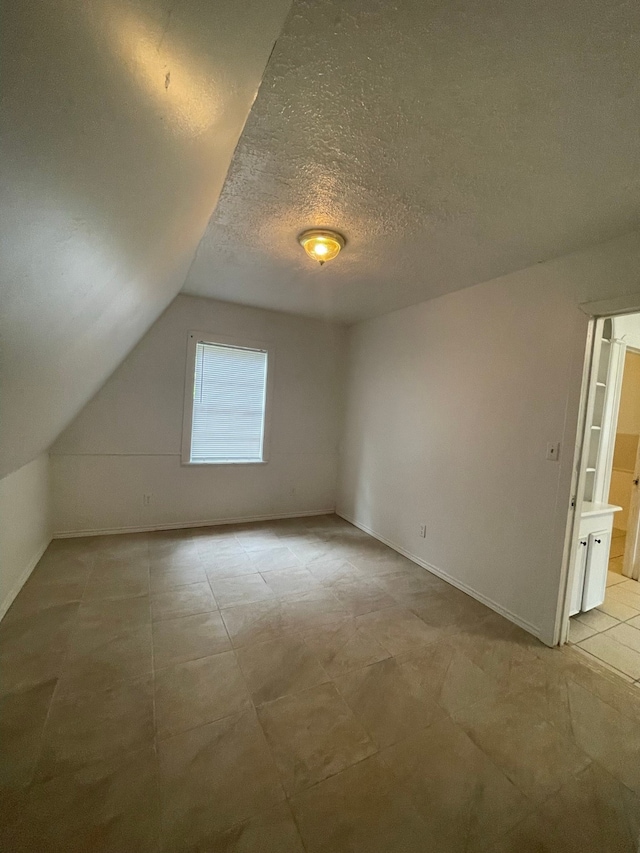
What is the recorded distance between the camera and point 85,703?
5.39 feet

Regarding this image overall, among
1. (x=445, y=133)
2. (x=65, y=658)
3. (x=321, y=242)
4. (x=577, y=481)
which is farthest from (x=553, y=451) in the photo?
(x=65, y=658)

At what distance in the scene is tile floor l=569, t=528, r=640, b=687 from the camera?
2.16 m

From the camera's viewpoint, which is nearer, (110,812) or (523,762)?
(110,812)

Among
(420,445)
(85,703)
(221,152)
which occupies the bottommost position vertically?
(85,703)

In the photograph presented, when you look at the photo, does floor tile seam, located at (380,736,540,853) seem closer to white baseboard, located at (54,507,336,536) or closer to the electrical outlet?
the electrical outlet

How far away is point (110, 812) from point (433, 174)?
2807 mm

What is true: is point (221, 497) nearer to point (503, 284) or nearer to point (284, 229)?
point (284, 229)

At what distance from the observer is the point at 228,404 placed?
4105 millimetres

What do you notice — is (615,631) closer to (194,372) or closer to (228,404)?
(228,404)

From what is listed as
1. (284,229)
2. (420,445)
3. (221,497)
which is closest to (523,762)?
(420,445)

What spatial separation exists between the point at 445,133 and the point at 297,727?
8.45 ft

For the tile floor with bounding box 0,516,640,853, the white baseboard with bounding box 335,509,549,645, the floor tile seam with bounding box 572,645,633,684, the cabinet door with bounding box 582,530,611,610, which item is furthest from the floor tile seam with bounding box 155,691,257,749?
the cabinet door with bounding box 582,530,611,610

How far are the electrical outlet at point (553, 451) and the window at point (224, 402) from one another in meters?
2.97

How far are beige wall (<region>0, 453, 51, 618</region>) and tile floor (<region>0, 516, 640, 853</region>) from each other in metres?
0.16
